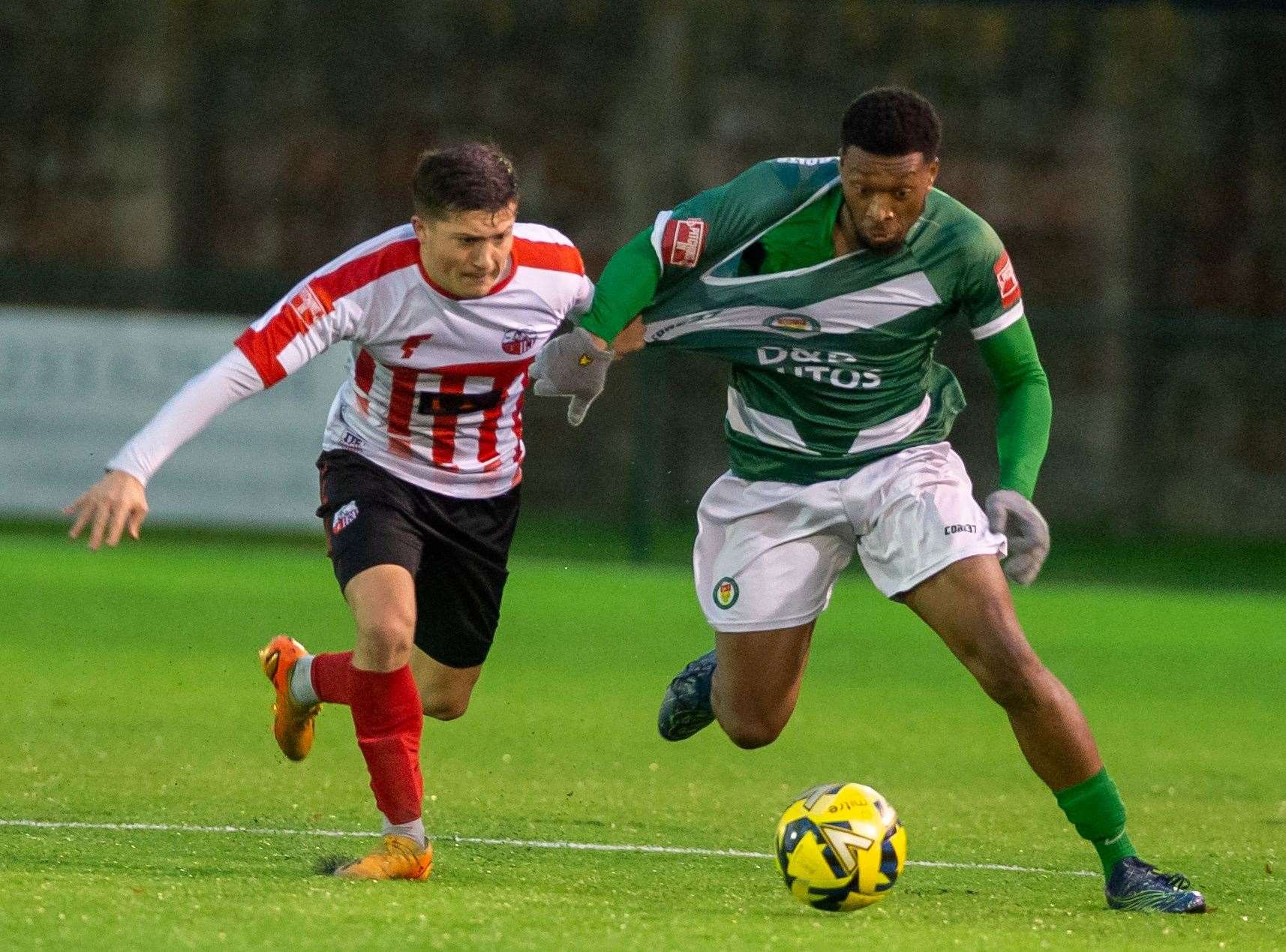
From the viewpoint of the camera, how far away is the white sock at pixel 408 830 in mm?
5508

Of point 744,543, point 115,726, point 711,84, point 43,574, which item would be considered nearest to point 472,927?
point 744,543

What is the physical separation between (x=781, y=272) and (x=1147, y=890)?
1882 mm

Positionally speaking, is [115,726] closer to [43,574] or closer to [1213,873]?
[1213,873]

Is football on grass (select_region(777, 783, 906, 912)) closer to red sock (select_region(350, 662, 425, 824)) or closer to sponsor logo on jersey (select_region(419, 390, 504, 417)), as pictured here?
red sock (select_region(350, 662, 425, 824))

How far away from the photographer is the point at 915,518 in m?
5.71

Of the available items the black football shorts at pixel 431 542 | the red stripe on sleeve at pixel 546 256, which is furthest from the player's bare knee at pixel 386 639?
the red stripe on sleeve at pixel 546 256

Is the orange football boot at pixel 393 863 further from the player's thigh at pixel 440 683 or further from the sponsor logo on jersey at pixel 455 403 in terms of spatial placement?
the sponsor logo on jersey at pixel 455 403

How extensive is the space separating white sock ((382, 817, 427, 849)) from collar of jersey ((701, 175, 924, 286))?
1.66m

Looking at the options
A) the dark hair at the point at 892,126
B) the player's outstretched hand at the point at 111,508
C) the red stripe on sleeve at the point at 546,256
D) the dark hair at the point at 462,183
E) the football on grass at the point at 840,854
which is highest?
the dark hair at the point at 892,126

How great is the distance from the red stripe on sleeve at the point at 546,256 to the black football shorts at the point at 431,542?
2.31ft

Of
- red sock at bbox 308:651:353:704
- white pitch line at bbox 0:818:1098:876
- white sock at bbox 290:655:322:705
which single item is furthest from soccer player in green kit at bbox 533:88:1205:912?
white sock at bbox 290:655:322:705

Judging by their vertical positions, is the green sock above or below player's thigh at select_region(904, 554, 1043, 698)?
below

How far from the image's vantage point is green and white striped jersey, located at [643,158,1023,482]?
5.74m

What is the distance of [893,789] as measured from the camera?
24.7ft
